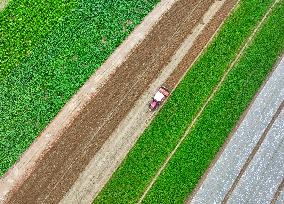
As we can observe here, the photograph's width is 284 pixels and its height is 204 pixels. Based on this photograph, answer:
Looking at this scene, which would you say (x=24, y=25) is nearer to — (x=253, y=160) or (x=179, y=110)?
(x=179, y=110)

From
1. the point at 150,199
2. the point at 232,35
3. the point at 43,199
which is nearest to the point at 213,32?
the point at 232,35

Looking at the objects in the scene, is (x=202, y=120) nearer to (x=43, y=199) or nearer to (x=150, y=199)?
(x=150, y=199)

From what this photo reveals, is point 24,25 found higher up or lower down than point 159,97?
lower down

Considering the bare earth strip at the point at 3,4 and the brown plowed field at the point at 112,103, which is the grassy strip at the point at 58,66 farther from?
the bare earth strip at the point at 3,4

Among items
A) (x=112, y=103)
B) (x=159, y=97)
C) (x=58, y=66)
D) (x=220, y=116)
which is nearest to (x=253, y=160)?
(x=220, y=116)

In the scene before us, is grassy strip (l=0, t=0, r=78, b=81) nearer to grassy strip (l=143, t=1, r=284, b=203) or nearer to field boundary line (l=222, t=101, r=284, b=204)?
grassy strip (l=143, t=1, r=284, b=203)

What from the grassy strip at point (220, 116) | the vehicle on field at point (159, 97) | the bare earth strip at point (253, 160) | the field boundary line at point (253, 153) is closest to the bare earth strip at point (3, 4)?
the vehicle on field at point (159, 97)
